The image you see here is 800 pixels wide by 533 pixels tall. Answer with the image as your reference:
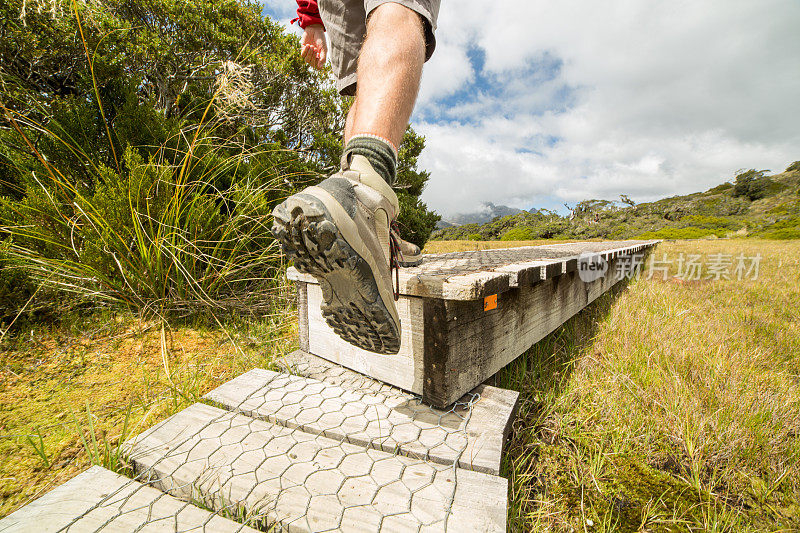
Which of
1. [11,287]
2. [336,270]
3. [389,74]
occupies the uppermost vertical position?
[389,74]

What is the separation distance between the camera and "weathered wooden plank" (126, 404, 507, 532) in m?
0.70

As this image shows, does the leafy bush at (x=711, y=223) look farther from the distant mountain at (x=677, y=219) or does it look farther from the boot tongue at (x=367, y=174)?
the boot tongue at (x=367, y=174)

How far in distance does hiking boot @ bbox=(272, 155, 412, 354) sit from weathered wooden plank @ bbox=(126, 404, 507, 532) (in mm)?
307

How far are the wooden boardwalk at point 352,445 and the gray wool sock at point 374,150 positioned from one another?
35 cm

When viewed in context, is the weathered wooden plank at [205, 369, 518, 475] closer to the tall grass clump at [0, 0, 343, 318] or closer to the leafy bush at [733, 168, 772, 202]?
the tall grass clump at [0, 0, 343, 318]

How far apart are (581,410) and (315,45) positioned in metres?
2.18

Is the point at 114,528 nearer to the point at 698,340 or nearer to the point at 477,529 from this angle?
the point at 477,529

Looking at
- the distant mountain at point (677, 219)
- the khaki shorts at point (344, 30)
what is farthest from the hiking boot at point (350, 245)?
the distant mountain at point (677, 219)

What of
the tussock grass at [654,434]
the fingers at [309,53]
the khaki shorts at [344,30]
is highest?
the fingers at [309,53]

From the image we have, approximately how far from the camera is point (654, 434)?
1.09 m

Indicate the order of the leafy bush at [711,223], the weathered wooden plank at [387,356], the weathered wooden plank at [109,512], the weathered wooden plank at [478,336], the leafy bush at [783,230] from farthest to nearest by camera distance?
1. the leafy bush at [711,223]
2. the leafy bush at [783,230]
3. the weathered wooden plank at [387,356]
4. the weathered wooden plank at [478,336]
5. the weathered wooden plank at [109,512]

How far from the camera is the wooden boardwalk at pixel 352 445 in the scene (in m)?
0.71

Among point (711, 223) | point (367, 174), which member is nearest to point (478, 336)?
point (367, 174)

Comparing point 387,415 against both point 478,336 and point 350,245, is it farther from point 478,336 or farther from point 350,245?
point 350,245
